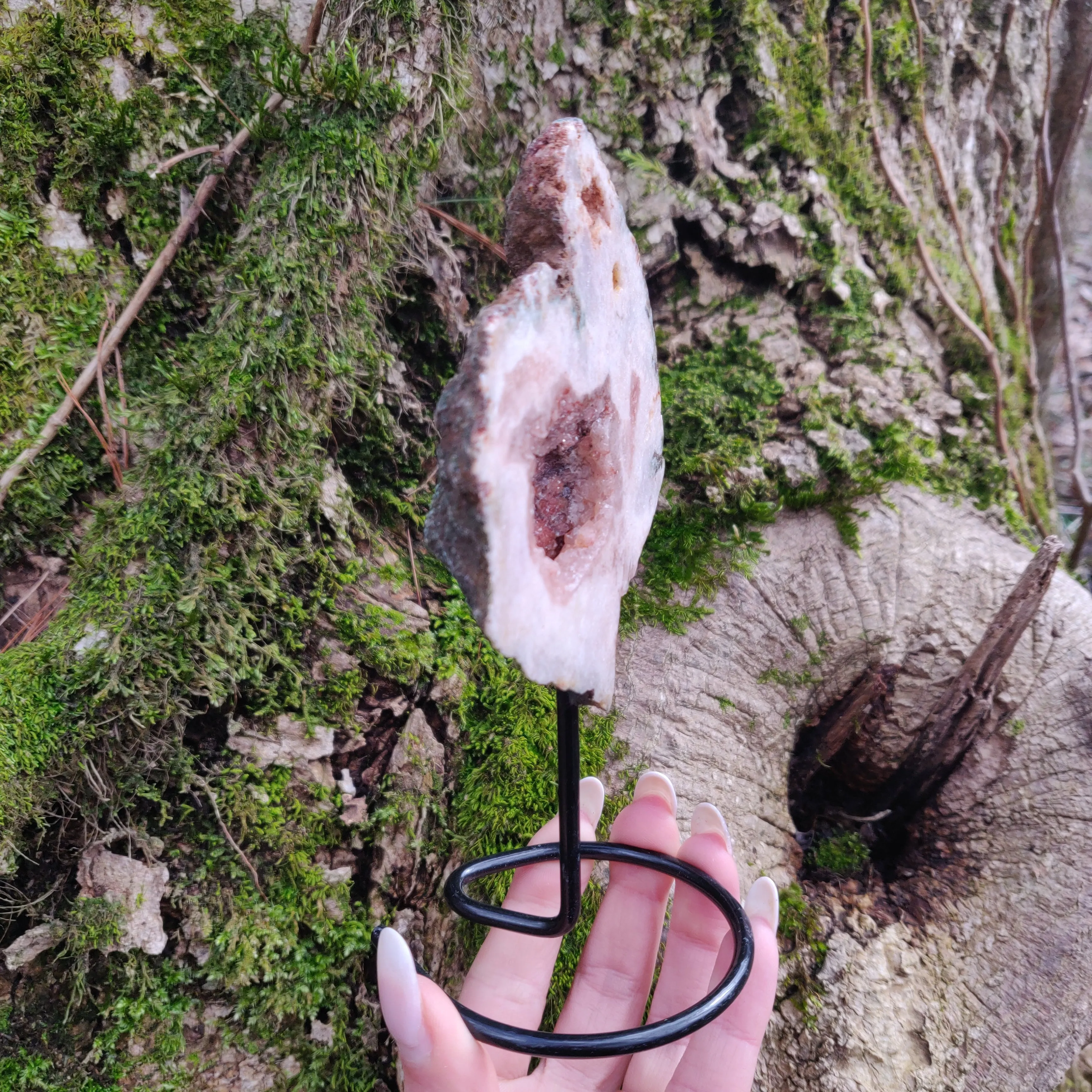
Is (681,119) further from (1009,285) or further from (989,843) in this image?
(989,843)

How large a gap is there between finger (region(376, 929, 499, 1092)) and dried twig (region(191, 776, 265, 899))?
464 mm

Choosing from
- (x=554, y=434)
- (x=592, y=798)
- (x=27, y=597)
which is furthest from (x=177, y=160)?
(x=592, y=798)

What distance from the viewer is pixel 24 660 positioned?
112 cm

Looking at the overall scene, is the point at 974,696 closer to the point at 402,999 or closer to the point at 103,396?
the point at 402,999

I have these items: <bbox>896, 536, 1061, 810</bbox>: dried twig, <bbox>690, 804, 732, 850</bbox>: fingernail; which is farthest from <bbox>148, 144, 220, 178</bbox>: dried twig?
<bbox>896, 536, 1061, 810</bbox>: dried twig

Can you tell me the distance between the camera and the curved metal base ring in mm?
934

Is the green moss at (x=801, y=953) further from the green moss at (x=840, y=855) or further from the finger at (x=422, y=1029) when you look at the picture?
the finger at (x=422, y=1029)

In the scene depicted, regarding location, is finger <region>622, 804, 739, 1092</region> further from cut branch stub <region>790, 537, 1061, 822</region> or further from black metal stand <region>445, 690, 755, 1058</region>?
cut branch stub <region>790, 537, 1061, 822</region>

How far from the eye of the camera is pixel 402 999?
0.80 metres

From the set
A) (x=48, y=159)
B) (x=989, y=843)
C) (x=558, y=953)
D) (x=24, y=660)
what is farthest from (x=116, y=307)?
(x=989, y=843)

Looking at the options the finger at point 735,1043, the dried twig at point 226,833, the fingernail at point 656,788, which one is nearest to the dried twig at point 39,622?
the dried twig at point 226,833

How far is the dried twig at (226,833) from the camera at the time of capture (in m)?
1.16

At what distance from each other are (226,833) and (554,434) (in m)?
0.94

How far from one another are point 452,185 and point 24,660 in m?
1.31
